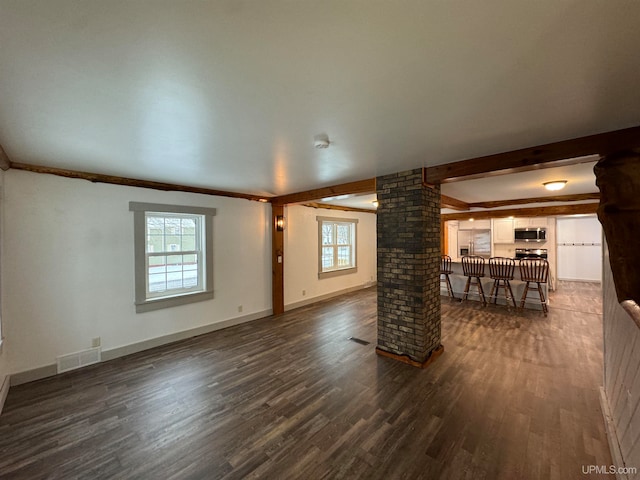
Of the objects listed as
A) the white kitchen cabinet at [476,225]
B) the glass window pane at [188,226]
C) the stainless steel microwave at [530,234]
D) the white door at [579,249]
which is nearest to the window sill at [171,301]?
the glass window pane at [188,226]

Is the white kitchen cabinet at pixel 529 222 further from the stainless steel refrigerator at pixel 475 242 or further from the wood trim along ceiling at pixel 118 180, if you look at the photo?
the wood trim along ceiling at pixel 118 180

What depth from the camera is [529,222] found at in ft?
28.1

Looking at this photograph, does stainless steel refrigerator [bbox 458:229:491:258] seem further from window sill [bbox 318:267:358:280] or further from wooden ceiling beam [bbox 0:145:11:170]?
wooden ceiling beam [bbox 0:145:11:170]

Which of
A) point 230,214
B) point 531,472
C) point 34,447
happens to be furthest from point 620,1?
point 230,214

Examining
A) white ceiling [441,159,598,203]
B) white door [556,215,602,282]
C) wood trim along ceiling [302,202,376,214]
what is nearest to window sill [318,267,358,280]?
wood trim along ceiling [302,202,376,214]

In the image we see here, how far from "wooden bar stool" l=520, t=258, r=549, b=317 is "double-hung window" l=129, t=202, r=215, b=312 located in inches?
244

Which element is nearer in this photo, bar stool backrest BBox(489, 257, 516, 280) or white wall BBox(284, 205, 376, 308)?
bar stool backrest BBox(489, 257, 516, 280)

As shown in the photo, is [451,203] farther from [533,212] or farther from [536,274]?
[533,212]

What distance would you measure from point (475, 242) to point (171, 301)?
31.6 ft

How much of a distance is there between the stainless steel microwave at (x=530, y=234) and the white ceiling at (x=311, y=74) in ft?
25.3

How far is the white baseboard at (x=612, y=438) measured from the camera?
165 cm

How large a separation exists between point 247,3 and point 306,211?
17.1 feet

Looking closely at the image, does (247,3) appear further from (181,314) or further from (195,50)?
(181,314)

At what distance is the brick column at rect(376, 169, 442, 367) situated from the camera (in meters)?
3.21
